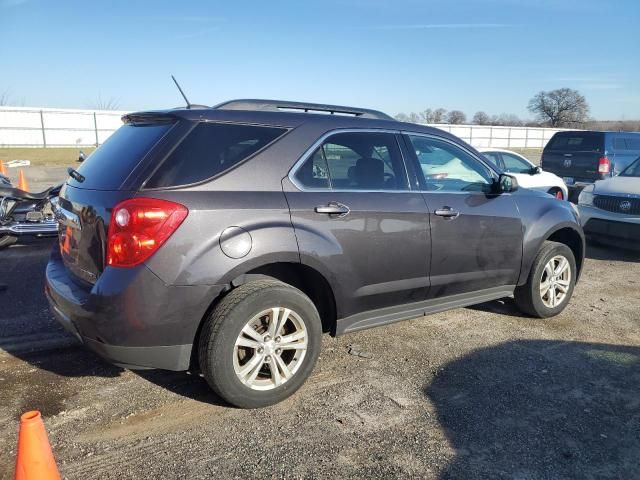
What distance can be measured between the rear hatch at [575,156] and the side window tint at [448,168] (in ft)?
30.8

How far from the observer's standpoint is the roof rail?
356cm

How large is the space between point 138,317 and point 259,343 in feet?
2.46

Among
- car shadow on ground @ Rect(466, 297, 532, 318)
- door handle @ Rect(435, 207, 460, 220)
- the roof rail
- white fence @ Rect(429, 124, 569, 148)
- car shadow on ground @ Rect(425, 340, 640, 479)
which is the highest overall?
white fence @ Rect(429, 124, 569, 148)

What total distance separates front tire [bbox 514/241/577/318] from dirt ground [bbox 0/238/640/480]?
25cm

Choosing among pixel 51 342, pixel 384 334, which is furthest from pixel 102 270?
pixel 384 334

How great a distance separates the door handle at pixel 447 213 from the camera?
4.06 m

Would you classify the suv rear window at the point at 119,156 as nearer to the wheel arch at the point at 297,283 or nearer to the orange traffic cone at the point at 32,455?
the wheel arch at the point at 297,283

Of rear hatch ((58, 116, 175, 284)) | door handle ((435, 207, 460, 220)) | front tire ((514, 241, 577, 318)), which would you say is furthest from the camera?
front tire ((514, 241, 577, 318))

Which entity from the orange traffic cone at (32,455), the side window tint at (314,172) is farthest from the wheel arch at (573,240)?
the orange traffic cone at (32,455)

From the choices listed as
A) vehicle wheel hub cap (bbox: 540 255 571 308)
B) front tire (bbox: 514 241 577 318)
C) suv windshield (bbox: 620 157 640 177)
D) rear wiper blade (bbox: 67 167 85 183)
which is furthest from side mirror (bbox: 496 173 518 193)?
suv windshield (bbox: 620 157 640 177)

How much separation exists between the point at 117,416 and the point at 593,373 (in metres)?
3.35

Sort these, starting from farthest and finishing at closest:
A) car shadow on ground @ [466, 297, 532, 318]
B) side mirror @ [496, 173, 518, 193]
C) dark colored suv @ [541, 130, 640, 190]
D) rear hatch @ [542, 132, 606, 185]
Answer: rear hatch @ [542, 132, 606, 185], dark colored suv @ [541, 130, 640, 190], car shadow on ground @ [466, 297, 532, 318], side mirror @ [496, 173, 518, 193]

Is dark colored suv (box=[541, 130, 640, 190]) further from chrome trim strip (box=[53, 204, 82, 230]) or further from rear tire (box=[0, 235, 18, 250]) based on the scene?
chrome trim strip (box=[53, 204, 82, 230])

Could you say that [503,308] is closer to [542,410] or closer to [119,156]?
[542,410]
